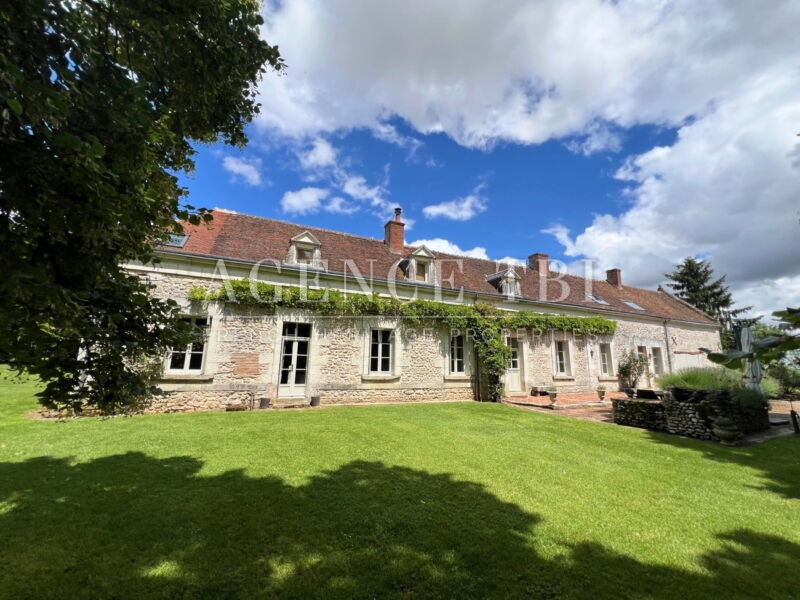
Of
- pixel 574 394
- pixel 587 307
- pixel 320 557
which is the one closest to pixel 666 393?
pixel 574 394

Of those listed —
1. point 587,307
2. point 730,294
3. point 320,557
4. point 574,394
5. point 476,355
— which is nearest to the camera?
point 320,557

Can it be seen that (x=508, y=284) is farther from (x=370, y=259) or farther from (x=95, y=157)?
(x=95, y=157)

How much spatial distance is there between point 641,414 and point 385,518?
25.5ft

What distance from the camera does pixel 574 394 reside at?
595 inches

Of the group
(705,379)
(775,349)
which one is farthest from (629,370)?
(775,349)

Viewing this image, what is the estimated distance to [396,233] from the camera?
15.1 m

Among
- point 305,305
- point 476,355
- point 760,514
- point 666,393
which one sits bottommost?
point 760,514

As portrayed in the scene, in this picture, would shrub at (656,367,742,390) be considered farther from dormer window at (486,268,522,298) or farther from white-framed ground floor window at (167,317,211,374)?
white-framed ground floor window at (167,317,211,374)

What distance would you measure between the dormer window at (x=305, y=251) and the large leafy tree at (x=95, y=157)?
855cm

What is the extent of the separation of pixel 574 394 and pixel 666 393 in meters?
6.45

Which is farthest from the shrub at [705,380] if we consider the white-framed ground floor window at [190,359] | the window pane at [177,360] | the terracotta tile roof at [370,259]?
the window pane at [177,360]

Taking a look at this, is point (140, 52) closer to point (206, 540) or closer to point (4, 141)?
point (4, 141)

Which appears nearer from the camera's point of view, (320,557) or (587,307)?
(320,557)

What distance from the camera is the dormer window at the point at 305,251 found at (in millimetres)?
11719
